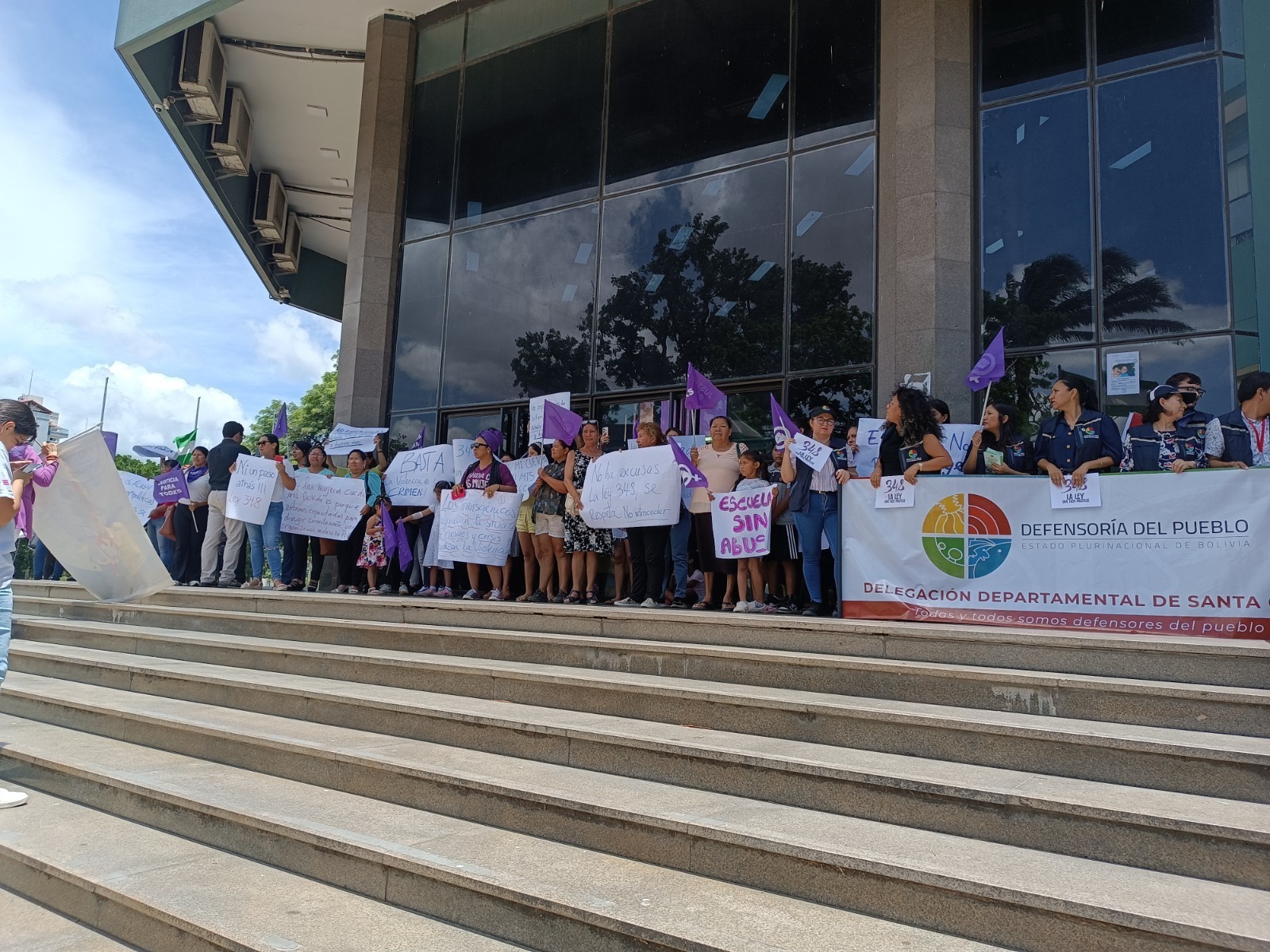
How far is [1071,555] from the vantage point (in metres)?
6.49

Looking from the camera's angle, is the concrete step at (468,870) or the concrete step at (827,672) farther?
the concrete step at (827,672)

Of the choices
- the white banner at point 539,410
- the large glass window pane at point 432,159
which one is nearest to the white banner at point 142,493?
the large glass window pane at point 432,159

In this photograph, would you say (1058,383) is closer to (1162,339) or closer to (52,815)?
(1162,339)

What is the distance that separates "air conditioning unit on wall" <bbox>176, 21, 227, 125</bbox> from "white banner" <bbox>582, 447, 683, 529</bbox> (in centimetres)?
1102

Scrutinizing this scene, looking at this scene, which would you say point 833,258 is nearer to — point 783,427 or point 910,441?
point 783,427

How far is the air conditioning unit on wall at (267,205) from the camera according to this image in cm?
2167

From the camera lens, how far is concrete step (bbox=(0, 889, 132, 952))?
161 inches

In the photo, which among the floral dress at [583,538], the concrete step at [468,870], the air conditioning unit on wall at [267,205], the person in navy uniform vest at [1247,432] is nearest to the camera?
the concrete step at [468,870]

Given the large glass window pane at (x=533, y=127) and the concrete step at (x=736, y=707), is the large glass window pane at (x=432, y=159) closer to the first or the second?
the large glass window pane at (x=533, y=127)

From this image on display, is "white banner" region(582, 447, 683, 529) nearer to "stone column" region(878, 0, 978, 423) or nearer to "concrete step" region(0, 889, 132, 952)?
"stone column" region(878, 0, 978, 423)

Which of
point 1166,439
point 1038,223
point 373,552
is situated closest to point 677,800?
point 1166,439

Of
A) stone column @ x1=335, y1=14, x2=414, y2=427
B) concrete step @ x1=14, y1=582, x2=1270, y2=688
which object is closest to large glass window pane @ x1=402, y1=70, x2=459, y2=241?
stone column @ x1=335, y1=14, x2=414, y2=427

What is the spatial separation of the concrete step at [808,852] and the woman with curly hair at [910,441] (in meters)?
3.71

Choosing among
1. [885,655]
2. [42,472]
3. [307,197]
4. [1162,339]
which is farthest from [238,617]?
[307,197]
